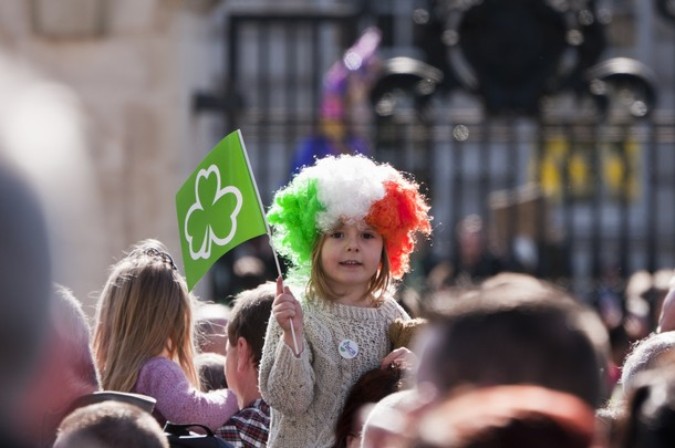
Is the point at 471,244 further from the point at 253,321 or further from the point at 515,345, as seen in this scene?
the point at 515,345

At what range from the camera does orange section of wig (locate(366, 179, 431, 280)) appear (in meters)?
4.56

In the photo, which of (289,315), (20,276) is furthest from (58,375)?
(289,315)

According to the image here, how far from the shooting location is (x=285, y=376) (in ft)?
13.9

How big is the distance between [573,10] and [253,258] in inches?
91.0

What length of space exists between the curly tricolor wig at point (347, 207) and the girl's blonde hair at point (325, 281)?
2 centimetres

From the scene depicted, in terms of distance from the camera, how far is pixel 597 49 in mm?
9867

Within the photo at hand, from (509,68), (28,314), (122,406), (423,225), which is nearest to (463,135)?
(509,68)

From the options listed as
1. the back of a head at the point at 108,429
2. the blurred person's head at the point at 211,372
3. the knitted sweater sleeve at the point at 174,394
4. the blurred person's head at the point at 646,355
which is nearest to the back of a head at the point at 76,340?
the back of a head at the point at 108,429

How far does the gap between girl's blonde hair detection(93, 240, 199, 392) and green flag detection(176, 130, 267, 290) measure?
8 centimetres

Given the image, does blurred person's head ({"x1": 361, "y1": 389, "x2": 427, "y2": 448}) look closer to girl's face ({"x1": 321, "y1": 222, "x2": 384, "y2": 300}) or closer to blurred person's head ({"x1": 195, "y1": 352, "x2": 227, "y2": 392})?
girl's face ({"x1": 321, "y1": 222, "x2": 384, "y2": 300})

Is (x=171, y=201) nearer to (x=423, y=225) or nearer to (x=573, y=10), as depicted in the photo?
(x=573, y=10)

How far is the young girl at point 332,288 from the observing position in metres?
4.29

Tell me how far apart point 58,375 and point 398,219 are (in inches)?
73.8

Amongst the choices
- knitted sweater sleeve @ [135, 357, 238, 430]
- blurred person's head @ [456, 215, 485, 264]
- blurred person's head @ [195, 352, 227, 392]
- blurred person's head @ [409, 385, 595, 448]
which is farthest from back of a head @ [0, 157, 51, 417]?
blurred person's head @ [456, 215, 485, 264]
